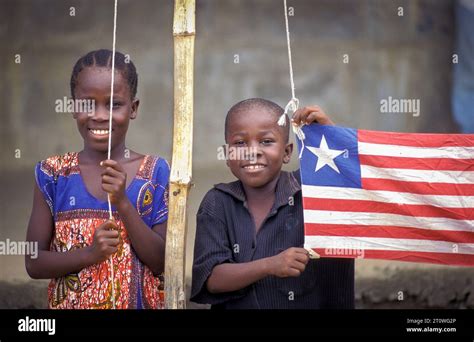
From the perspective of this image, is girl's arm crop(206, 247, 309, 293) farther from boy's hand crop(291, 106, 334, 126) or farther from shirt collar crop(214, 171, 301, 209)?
boy's hand crop(291, 106, 334, 126)

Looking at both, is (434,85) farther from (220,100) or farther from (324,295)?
(324,295)

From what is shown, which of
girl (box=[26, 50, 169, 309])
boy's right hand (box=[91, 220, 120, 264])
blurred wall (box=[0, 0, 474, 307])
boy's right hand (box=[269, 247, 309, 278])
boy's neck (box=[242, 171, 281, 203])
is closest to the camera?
boy's right hand (box=[269, 247, 309, 278])

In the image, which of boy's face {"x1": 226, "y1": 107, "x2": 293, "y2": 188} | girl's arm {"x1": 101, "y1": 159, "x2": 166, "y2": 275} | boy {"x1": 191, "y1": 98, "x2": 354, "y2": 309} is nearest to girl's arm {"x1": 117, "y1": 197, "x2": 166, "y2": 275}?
girl's arm {"x1": 101, "y1": 159, "x2": 166, "y2": 275}

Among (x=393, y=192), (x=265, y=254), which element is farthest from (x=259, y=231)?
(x=393, y=192)

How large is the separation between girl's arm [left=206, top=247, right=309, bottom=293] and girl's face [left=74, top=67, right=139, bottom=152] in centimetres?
74

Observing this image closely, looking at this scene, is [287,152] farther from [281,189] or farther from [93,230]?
[93,230]

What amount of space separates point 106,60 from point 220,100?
1.98 metres

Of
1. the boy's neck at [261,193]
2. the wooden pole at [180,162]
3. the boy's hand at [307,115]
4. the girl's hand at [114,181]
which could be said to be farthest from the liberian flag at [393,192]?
the girl's hand at [114,181]

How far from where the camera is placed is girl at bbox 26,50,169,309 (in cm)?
393

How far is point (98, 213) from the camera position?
3.99 m

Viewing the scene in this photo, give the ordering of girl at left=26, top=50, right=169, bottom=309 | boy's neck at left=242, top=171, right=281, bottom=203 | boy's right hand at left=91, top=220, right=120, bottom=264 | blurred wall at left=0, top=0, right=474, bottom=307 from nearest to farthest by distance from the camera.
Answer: boy's right hand at left=91, top=220, right=120, bottom=264 → girl at left=26, top=50, right=169, bottom=309 → boy's neck at left=242, top=171, right=281, bottom=203 → blurred wall at left=0, top=0, right=474, bottom=307

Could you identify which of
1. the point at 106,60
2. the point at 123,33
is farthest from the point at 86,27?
the point at 106,60

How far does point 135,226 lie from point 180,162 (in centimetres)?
32

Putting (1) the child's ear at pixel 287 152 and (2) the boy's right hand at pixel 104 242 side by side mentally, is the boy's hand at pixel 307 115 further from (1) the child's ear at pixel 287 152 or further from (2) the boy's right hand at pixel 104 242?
(2) the boy's right hand at pixel 104 242
